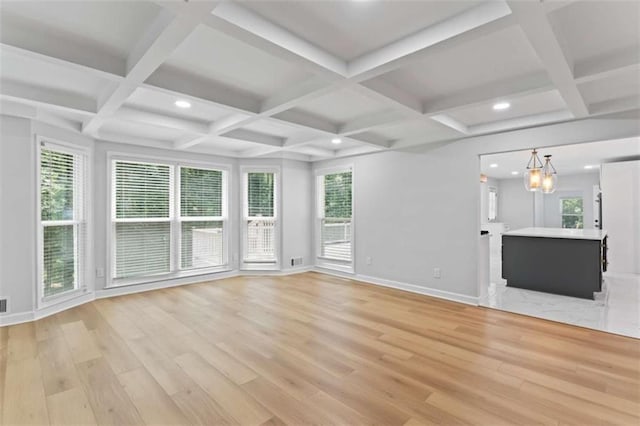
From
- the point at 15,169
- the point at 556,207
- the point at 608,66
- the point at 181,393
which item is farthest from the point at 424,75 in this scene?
the point at 556,207

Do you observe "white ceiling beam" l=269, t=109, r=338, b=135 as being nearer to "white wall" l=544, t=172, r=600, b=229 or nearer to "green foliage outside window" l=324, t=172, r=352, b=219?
"green foliage outside window" l=324, t=172, r=352, b=219

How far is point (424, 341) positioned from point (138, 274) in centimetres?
443

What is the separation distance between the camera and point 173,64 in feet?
8.35

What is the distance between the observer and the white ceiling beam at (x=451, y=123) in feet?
12.3

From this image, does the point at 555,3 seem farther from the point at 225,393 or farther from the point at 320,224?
the point at 320,224

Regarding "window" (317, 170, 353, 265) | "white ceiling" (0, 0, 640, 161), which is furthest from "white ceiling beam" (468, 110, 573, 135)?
"window" (317, 170, 353, 265)

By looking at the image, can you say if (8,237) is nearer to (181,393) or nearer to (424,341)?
(181,393)

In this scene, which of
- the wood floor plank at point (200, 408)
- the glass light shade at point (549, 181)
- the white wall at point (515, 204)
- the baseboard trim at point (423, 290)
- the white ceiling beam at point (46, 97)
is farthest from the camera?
the white wall at point (515, 204)

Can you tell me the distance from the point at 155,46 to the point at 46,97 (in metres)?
1.94

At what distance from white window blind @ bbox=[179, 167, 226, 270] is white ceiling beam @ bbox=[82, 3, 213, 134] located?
2.91 m

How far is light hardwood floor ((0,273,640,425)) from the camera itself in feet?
6.54

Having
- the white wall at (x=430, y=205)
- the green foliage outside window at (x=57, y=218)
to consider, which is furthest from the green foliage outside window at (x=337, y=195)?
the green foliage outside window at (x=57, y=218)

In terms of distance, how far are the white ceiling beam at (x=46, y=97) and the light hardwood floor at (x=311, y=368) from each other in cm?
232

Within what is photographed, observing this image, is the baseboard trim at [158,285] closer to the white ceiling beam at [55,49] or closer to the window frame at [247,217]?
the window frame at [247,217]
